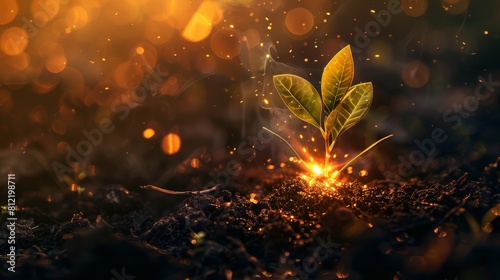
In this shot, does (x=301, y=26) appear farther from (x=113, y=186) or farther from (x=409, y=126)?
(x=113, y=186)

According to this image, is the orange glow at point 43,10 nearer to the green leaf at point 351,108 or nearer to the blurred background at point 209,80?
the blurred background at point 209,80

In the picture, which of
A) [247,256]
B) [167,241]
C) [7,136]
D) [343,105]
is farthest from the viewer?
[7,136]

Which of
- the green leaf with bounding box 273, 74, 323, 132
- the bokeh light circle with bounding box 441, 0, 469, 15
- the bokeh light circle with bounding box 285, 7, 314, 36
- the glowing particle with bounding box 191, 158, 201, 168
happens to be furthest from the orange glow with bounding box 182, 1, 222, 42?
the bokeh light circle with bounding box 441, 0, 469, 15

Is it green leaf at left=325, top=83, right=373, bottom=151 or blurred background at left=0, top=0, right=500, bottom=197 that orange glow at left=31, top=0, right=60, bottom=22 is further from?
green leaf at left=325, top=83, right=373, bottom=151

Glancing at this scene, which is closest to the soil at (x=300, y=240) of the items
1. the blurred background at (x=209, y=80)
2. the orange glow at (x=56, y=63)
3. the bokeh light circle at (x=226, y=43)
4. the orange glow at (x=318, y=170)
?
the orange glow at (x=318, y=170)

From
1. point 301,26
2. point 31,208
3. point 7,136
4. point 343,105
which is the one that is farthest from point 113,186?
point 301,26

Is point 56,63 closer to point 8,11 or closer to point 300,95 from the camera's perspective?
point 8,11
